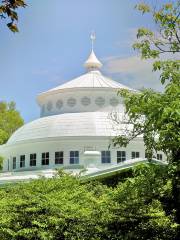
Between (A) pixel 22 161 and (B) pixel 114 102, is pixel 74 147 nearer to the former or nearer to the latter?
(A) pixel 22 161

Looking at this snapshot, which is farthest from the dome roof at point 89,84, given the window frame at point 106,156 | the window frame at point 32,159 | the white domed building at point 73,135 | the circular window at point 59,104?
the window frame at point 106,156

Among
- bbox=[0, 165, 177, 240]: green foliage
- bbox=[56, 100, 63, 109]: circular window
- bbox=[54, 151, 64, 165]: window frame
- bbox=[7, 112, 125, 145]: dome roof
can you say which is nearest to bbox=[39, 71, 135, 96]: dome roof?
bbox=[56, 100, 63, 109]: circular window

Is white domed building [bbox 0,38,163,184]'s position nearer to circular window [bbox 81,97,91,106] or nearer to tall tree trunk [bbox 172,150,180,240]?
circular window [bbox 81,97,91,106]

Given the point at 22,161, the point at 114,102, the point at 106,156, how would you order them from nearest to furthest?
1. the point at 106,156
2. the point at 22,161
3. the point at 114,102

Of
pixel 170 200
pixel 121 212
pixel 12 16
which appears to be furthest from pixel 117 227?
pixel 12 16

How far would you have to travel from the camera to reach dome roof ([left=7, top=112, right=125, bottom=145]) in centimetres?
3912

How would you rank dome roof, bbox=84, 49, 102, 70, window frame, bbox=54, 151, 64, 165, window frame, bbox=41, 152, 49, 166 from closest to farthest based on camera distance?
window frame, bbox=54, 151, 64, 165 → window frame, bbox=41, 152, 49, 166 → dome roof, bbox=84, 49, 102, 70

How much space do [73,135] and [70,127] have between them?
1.40 meters

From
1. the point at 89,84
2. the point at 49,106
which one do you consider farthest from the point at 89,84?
the point at 49,106

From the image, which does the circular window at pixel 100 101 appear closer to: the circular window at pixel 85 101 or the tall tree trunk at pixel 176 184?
the circular window at pixel 85 101

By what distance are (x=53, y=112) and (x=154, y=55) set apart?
34148 millimetres

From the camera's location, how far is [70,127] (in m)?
40.1

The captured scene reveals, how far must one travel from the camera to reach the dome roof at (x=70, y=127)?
39125 mm

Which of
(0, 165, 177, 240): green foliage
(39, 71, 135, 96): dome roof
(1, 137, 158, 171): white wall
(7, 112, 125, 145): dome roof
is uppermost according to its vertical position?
(39, 71, 135, 96): dome roof
